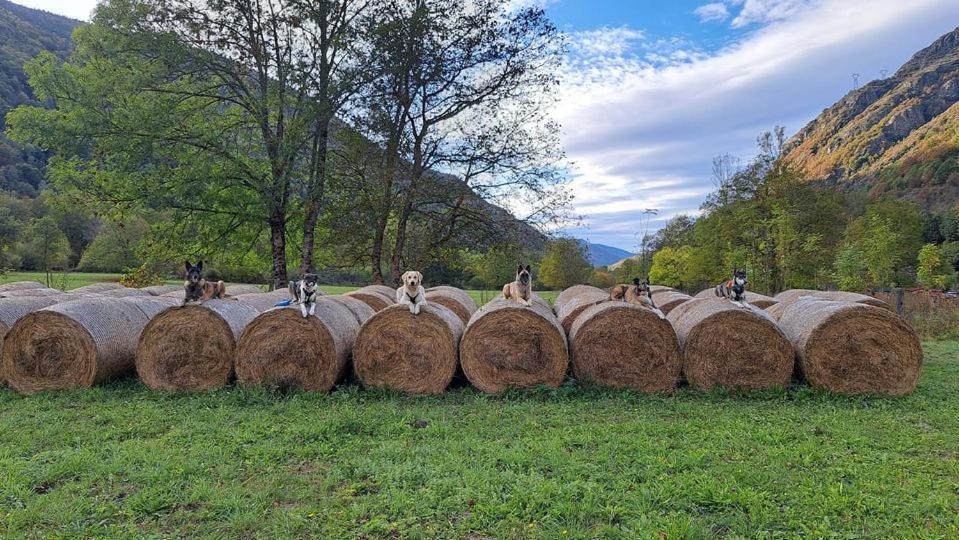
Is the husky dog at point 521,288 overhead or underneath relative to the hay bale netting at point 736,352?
overhead

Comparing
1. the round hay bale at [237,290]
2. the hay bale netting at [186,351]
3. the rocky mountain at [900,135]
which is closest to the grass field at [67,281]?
the round hay bale at [237,290]

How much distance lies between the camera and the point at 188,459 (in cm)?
471

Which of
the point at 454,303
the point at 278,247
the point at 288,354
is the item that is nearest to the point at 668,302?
the point at 454,303

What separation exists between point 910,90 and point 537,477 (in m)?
167

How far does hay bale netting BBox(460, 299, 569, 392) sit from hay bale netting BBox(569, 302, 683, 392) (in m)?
0.40

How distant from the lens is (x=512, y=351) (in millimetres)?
7680

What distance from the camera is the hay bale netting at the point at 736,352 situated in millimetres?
7430

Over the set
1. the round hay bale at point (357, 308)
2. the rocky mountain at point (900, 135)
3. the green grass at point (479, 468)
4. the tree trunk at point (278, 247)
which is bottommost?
the green grass at point (479, 468)

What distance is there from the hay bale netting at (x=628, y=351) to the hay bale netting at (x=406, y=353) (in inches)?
81.4

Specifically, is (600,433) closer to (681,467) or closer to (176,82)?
(681,467)

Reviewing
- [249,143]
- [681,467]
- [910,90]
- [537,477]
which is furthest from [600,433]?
[910,90]

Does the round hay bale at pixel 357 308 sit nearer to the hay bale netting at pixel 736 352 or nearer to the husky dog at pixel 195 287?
the husky dog at pixel 195 287

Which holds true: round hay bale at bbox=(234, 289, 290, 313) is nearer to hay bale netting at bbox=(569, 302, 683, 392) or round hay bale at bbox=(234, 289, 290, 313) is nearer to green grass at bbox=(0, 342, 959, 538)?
green grass at bbox=(0, 342, 959, 538)

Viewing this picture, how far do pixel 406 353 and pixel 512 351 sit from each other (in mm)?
1646
